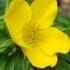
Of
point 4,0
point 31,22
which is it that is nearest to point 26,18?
point 31,22

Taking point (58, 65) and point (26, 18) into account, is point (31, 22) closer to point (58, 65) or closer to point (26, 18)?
point (26, 18)

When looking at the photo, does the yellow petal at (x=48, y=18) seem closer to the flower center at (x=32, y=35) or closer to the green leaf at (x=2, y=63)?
the flower center at (x=32, y=35)

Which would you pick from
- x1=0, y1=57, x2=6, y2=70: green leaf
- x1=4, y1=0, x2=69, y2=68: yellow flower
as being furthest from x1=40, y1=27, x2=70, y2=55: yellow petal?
x1=0, y1=57, x2=6, y2=70: green leaf

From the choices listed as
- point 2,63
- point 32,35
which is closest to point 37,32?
point 32,35

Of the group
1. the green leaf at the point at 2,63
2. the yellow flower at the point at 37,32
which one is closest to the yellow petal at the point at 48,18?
the yellow flower at the point at 37,32

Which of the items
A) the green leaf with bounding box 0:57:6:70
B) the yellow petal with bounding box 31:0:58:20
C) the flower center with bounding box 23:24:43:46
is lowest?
the green leaf with bounding box 0:57:6:70

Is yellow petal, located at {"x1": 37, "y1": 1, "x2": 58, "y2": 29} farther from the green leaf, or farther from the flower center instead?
the green leaf

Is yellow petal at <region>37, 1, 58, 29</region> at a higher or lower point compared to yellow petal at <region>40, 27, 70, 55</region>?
higher
